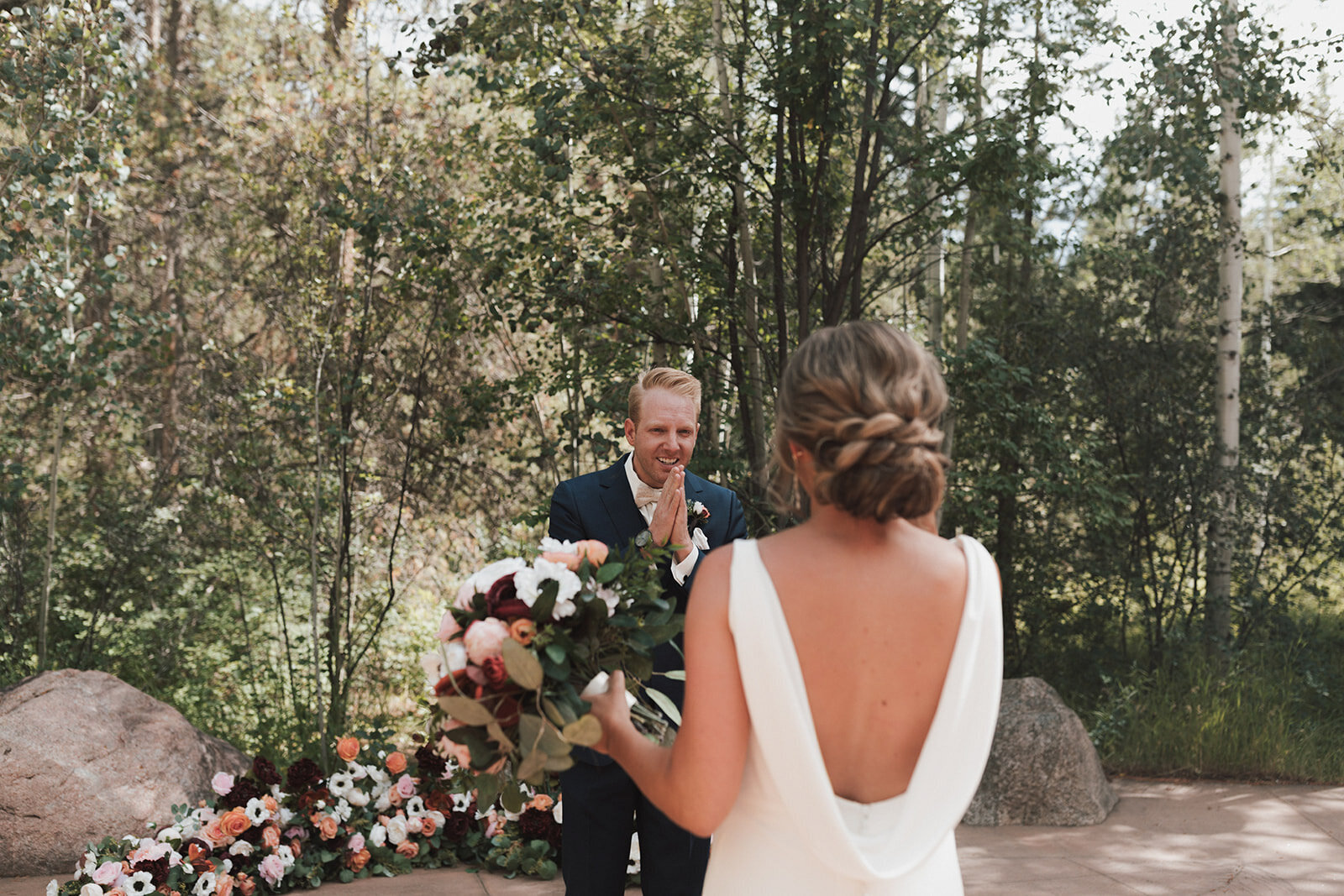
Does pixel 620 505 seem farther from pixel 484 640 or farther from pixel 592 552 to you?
pixel 484 640

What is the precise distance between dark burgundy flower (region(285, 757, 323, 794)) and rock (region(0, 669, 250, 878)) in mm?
595

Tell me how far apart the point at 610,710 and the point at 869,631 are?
457 mm

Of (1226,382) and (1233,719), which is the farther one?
(1226,382)

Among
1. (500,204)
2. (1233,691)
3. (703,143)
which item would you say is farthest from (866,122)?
(1233,691)

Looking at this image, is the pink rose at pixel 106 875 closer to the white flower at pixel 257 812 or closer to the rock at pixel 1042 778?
the white flower at pixel 257 812

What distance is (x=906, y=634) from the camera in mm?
1562

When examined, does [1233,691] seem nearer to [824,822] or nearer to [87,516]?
[824,822]

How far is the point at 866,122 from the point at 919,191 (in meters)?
1.34

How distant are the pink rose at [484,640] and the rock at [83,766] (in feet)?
12.7

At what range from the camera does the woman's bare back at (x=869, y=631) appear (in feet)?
5.09

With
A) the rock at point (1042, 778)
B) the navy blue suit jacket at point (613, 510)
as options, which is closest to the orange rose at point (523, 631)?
the navy blue suit jacket at point (613, 510)

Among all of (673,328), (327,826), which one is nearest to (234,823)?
(327,826)

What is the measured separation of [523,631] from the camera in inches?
67.5

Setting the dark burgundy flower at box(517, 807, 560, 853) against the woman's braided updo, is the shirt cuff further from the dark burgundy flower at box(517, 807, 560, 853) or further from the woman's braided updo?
the dark burgundy flower at box(517, 807, 560, 853)
